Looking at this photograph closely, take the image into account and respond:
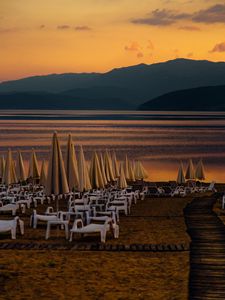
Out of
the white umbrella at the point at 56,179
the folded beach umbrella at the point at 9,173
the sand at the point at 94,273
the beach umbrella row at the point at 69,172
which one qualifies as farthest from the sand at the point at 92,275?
the folded beach umbrella at the point at 9,173

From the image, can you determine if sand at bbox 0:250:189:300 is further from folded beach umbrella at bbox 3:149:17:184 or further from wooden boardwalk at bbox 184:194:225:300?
folded beach umbrella at bbox 3:149:17:184

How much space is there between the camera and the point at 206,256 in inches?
387

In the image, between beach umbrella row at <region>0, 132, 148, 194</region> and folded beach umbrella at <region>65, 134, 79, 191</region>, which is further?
folded beach umbrella at <region>65, 134, 79, 191</region>

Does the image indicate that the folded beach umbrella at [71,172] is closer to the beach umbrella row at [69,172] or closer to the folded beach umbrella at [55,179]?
the beach umbrella row at [69,172]

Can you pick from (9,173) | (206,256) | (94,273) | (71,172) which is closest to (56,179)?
(71,172)

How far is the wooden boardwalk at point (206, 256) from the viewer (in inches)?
301

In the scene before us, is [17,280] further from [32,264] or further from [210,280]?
[210,280]

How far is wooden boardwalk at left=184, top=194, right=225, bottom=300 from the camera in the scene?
7.64m

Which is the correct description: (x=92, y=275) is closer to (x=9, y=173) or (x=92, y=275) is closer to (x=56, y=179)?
(x=56, y=179)

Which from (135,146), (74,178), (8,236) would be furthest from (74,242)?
(135,146)

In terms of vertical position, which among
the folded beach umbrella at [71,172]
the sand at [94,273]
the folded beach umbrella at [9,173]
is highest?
the folded beach umbrella at [71,172]

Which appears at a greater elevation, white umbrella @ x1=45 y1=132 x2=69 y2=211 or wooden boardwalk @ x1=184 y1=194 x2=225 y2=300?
white umbrella @ x1=45 y1=132 x2=69 y2=211

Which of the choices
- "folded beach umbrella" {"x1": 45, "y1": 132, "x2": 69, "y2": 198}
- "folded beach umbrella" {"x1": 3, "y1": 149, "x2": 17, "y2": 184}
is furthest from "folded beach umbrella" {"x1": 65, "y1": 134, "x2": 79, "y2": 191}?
"folded beach umbrella" {"x1": 3, "y1": 149, "x2": 17, "y2": 184}

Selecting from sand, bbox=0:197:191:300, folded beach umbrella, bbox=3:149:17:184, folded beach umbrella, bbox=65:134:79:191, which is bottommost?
sand, bbox=0:197:191:300
